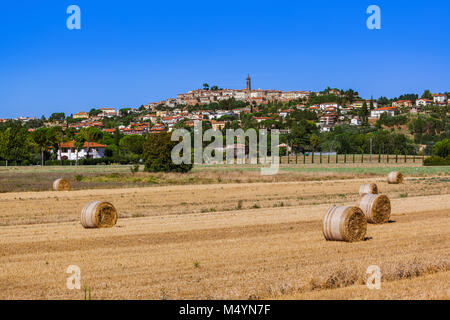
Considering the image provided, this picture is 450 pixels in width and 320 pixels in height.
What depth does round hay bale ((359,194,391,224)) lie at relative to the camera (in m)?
21.7

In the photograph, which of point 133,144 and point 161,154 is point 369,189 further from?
point 133,144

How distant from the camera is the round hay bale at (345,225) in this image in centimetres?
1708

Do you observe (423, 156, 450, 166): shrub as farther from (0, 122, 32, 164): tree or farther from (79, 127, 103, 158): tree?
(79, 127, 103, 158): tree

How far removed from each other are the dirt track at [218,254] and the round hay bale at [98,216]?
0.45 meters

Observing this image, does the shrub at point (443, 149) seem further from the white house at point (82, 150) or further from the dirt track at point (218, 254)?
the dirt track at point (218, 254)

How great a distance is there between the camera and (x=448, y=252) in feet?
48.6

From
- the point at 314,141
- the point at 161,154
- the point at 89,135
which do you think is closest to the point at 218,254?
the point at 161,154

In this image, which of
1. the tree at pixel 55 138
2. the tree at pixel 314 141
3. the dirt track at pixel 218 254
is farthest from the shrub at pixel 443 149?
the dirt track at pixel 218 254

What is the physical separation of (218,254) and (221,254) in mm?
78

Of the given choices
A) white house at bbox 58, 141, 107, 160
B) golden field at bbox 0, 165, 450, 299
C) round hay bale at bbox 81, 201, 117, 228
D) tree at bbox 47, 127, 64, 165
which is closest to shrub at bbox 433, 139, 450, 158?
tree at bbox 47, 127, 64, 165

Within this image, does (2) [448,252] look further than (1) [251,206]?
No
